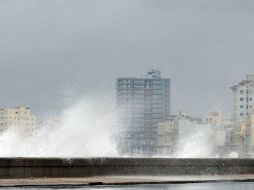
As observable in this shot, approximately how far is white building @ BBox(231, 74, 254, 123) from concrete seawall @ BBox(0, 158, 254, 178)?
470ft

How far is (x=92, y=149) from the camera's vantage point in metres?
35.2

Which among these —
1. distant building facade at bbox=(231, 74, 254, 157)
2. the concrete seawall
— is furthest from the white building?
the concrete seawall

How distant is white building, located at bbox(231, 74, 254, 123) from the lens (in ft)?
564

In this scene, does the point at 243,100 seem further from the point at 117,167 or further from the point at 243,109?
the point at 117,167

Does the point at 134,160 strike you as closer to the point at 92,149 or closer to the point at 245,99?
the point at 92,149

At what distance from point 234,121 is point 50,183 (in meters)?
152

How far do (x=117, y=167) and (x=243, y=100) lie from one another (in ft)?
495

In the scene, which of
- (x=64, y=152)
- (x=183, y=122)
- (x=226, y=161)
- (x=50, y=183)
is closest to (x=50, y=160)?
(x=50, y=183)

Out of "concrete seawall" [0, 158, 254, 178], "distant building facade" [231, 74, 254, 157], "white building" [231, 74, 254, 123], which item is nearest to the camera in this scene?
"concrete seawall" [0, 158, 254, 178]

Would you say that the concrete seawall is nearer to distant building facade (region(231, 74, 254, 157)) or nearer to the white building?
distant building facade (region(231, 74, 254, 157))

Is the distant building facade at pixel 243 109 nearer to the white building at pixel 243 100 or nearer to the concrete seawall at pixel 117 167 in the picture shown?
the white building at pixel 243 100

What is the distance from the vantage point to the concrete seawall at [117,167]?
81.5 feet

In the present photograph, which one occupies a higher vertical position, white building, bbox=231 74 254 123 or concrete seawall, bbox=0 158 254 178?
white building, bbox=231 74 254 123

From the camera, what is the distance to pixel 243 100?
576 feet
